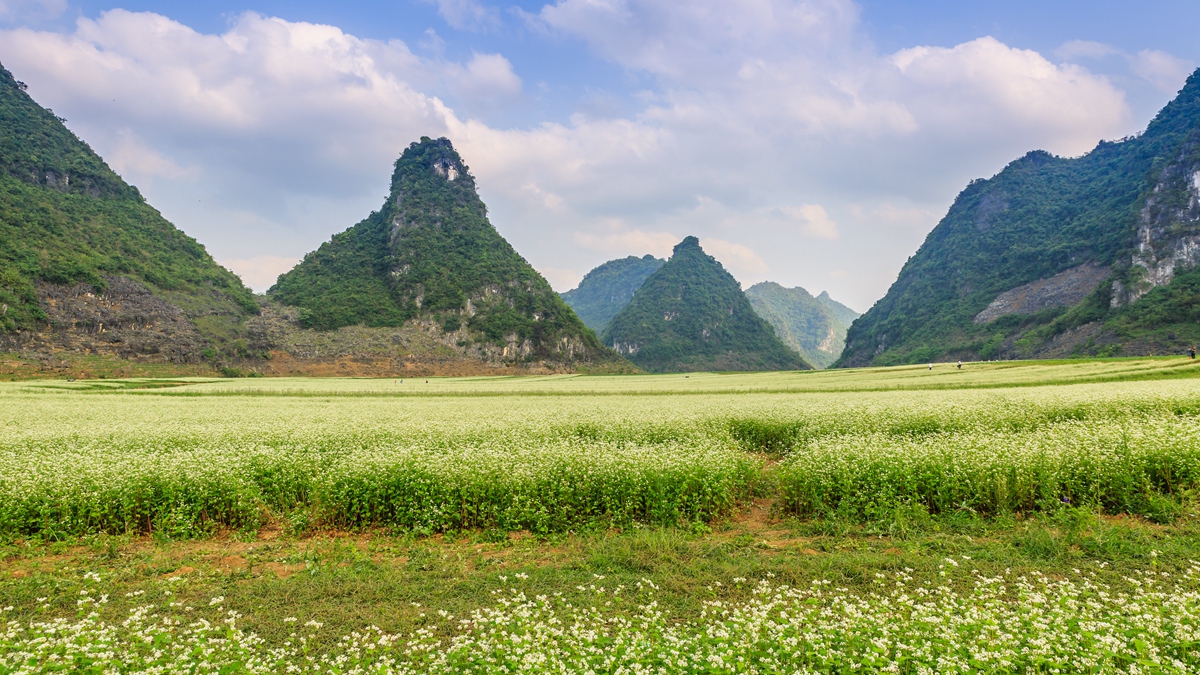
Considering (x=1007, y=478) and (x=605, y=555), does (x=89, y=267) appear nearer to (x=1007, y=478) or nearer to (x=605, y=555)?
(x=605, y=555)

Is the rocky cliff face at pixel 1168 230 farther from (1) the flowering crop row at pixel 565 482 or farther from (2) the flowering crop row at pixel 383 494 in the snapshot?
(2) the flowering crop row at pixel 383 494

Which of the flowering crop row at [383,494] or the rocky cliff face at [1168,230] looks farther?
the rocky cliff face at [1168,230]

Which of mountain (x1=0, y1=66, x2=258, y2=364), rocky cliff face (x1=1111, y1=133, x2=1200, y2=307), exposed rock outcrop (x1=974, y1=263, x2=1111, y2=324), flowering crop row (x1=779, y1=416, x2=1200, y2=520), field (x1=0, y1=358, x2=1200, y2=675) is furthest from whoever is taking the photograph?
exposed rock outcrop (x1=974, y1=263, x2=1111, y2=324)

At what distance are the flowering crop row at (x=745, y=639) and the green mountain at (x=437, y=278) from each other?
128121 mm

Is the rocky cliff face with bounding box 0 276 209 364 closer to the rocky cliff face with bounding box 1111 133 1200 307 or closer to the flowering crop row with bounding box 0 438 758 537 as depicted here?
the flowering crop row with bounding box 0 438 758 537

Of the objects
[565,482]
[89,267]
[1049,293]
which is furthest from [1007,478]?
[1049,293]

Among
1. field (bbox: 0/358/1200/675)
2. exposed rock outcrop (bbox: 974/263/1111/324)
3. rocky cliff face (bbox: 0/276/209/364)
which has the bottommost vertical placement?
field (bbox: 0/358/1200/675)

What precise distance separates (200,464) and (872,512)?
13530 millimetres

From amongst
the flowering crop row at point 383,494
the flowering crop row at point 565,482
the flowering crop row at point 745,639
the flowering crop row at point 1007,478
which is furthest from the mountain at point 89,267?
the flowering crop row at point 1007,478

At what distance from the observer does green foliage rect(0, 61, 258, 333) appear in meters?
83.2

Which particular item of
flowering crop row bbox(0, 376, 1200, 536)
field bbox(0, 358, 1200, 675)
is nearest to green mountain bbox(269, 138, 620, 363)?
flowering crop row bbox(0, 376, 1200, 536)

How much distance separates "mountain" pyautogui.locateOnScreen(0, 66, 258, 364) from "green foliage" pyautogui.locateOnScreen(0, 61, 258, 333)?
0.20m

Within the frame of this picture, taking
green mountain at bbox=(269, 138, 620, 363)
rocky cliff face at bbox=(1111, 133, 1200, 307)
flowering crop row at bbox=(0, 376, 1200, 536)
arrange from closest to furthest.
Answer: flowering crop row at bbox=(0, 376, 1200, 536), rocky cliff face at bbox=(1111, 133, 1200, 307), green mountain at bbox=(269, 138, 620, 363)

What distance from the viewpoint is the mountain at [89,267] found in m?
79.1
